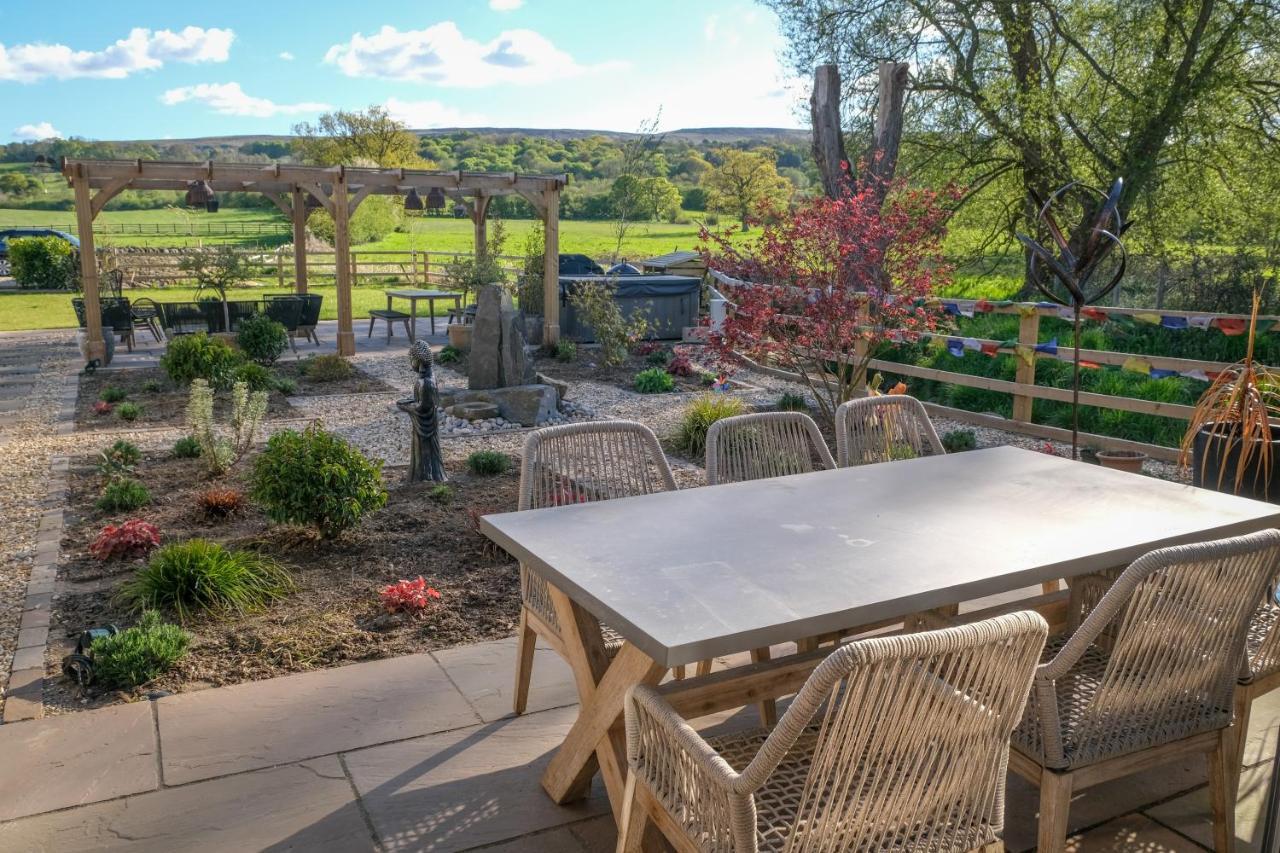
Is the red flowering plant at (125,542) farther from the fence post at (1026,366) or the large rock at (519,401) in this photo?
the fence post at (1026,366)

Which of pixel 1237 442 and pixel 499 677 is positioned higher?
pixel 1237 442

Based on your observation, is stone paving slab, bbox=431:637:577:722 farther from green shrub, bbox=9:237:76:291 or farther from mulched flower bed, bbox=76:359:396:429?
green shrub, bbox=9:237:76:291

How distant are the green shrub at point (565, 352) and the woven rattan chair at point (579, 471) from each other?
8592 mm

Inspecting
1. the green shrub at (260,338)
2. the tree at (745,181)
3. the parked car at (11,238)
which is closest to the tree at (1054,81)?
the green shrub at (260,338)

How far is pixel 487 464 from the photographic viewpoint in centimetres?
623

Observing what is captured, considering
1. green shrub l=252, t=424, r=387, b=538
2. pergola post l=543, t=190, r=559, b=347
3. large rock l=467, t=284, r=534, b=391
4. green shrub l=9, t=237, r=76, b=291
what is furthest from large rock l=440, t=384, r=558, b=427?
green shrub l=9, t=237, r=76, b=291

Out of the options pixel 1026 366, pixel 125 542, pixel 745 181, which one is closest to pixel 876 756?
pixel 125 542

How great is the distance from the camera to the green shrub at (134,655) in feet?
10.6

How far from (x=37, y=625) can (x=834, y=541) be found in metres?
3.16

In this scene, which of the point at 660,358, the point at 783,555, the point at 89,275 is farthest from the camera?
the point at 660,358

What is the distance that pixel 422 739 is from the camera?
288 cm

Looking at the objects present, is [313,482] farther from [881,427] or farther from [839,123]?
[839,123]

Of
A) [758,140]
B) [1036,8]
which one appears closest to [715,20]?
[1036,8]

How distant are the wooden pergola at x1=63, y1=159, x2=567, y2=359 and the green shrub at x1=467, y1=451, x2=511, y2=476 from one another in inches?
246
